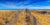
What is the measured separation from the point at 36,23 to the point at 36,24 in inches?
0.7

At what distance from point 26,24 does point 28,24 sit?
51 millimetres

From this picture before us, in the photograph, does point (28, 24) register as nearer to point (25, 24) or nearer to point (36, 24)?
point (25, 24)

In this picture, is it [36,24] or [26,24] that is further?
[26,24]

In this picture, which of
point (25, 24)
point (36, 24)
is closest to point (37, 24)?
point (36, 24)

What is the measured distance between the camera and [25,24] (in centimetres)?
229

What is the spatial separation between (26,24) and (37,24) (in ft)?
1.98

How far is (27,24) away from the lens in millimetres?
2344

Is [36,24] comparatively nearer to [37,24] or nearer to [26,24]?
[37,24]

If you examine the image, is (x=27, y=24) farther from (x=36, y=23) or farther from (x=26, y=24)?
(x=36, y=23)

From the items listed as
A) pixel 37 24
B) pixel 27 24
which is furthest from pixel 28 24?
pixel 37 24

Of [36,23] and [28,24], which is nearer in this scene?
[36,23]

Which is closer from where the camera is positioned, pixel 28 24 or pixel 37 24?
pixel 37 24

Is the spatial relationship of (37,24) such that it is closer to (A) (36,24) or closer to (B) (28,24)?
(A) (36,24)

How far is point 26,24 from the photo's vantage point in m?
2.31
